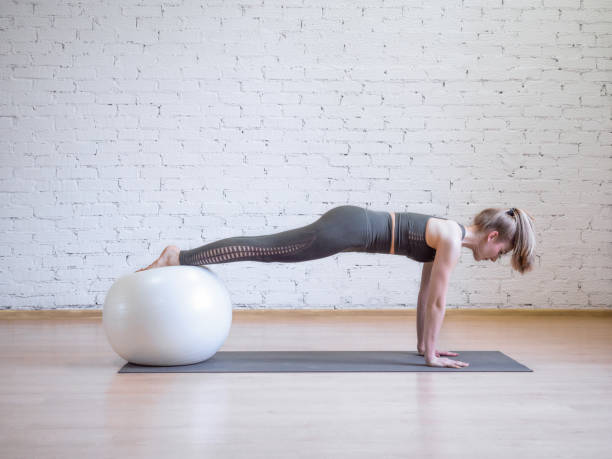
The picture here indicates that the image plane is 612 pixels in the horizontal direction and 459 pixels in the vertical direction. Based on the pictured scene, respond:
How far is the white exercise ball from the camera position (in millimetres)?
2717

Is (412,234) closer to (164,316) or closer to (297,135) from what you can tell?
(164,316)

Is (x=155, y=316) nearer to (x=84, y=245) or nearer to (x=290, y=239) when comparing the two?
(x=290, y=239)

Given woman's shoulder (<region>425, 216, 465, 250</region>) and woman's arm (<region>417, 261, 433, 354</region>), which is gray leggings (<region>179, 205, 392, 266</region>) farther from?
woman's arm (<region>417, 261, 433, 354</region>)

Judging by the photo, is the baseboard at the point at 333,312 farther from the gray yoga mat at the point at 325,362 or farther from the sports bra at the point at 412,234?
the sports bra at the point at 412,234

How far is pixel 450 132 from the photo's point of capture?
15.4ft

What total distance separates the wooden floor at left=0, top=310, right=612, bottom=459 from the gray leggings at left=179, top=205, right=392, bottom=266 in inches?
22.2

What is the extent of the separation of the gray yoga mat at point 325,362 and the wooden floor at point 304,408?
78 mm

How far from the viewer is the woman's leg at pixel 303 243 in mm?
2934

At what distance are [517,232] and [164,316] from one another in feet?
5.43

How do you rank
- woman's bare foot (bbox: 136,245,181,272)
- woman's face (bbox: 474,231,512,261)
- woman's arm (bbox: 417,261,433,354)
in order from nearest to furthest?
woman's face (bbox: 474,231,512,261), woman's bare foot (bbox: 136,245,181,272), woman's arm (bbox: 417,261,433,354)

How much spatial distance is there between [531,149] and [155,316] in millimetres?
3243

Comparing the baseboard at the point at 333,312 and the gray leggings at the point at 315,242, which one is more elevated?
the gray leggings at the point at 315,242

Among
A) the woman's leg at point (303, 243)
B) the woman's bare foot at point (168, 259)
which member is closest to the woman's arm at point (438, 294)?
the woman's leg at point (303, 243)

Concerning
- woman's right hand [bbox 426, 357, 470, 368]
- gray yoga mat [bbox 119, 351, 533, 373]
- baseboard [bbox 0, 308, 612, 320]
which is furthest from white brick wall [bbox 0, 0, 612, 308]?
woman's right hand [bbox 426, 357, 470, 368]
